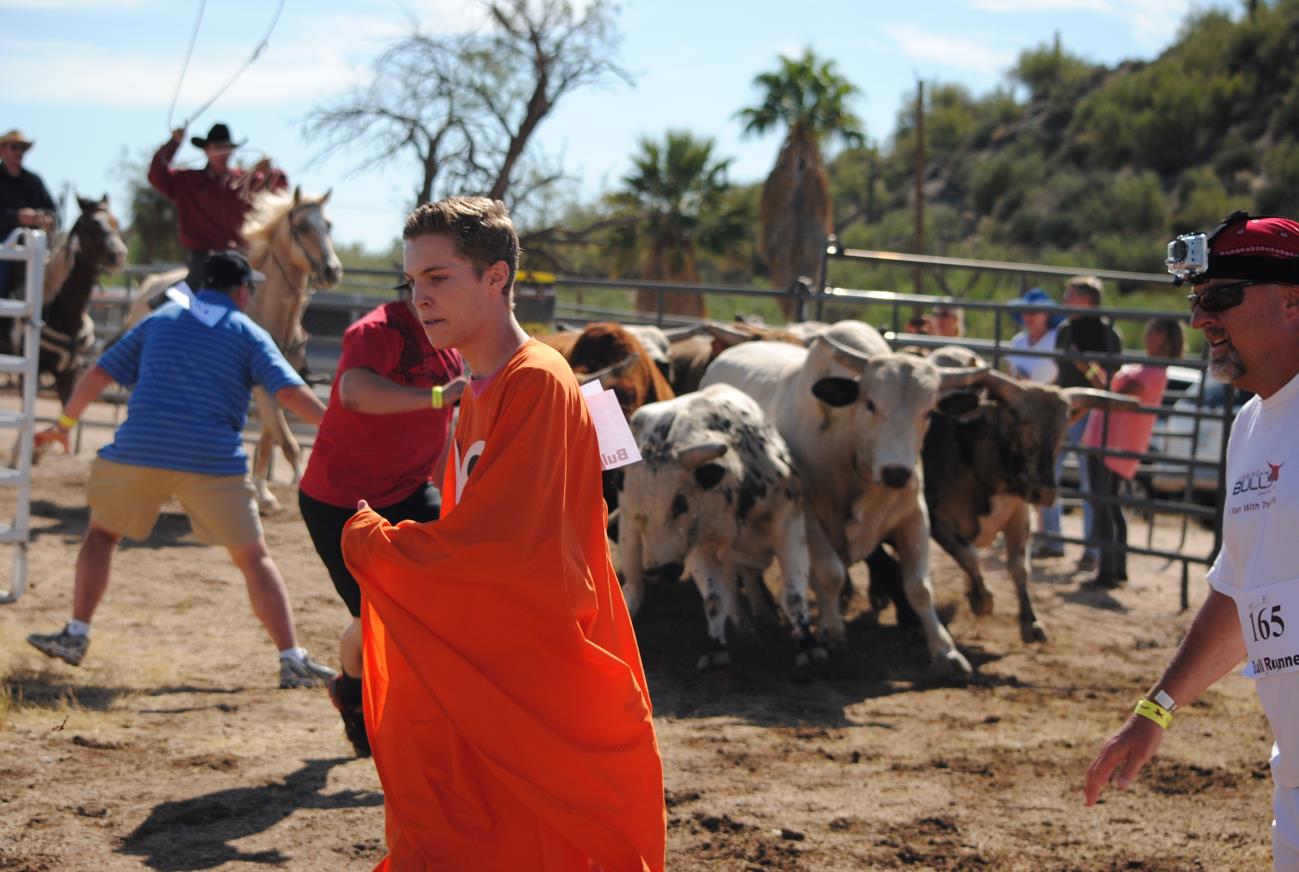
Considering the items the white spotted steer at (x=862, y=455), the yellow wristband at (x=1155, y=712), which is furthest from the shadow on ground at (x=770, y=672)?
the yellow wristband at (x=1155, y=712)

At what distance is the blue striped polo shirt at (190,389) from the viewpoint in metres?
6.37

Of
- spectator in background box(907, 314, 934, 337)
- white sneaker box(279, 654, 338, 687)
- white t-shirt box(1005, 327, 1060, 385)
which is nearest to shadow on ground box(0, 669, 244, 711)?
white sneaker box(279, 654, 338, 687)

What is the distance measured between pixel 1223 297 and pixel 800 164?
1076 inches

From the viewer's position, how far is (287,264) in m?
11.0

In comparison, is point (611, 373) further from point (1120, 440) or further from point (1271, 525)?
point (1271, 525)

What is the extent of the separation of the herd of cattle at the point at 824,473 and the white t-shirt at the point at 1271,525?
4.56 m

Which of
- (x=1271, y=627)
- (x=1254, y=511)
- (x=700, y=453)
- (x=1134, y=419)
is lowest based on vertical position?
(x=700, y=453)

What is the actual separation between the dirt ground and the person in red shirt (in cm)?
64

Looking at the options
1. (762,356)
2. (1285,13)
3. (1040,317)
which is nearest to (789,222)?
(1040,317)

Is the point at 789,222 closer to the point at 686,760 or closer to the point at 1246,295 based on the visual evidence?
the point at 686,760

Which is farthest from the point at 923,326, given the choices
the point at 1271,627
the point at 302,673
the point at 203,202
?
the point at 1271,627

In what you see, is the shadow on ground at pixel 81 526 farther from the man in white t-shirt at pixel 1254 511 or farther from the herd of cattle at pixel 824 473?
the man in white t-shirt at pixel 1254 511

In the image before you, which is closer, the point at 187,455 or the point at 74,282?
the point at 187,455

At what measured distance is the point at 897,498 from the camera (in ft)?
27.2
